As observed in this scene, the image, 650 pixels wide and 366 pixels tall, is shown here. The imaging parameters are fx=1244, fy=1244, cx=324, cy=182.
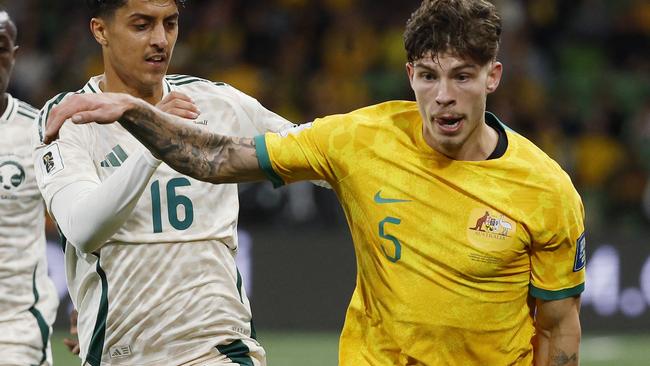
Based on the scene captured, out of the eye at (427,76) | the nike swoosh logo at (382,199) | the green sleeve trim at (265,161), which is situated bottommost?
the nike swoosh logo at (382,199)

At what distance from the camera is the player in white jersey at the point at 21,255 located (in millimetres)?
5738

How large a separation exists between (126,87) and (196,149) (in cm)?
101

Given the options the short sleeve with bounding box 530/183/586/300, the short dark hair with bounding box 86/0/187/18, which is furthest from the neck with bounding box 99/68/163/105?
the short sleeve with bounding box 530/183/586/300

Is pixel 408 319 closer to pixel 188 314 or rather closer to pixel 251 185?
pixel 188 314

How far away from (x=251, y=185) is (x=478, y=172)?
8099 millimetres

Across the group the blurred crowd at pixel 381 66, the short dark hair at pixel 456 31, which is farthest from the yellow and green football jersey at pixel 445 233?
the blurred crowd at pixel 381 66

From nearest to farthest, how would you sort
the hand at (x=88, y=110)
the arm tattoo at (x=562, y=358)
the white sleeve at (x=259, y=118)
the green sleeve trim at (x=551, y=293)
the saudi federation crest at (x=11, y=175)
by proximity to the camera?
the hand at (x=88, y=110) < the green sleeve trim at (x=551, y=293) < the arm tattoo at (x=562, y=358) < the white sleeve at (x=259, y=118) < the saudi federation crest at (x=11, y=175)

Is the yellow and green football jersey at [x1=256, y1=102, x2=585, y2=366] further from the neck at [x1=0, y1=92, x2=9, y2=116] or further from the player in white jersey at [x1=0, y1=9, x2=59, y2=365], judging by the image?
the neck at [x1=0, y1=92, x2=9, y2=116]

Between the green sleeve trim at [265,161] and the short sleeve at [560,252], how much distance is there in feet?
3.00

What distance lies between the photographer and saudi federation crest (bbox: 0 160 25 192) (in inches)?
228

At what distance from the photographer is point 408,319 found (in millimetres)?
4293

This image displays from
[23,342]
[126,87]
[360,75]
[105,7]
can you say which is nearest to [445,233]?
[126,87]

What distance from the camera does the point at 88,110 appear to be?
12.8ft

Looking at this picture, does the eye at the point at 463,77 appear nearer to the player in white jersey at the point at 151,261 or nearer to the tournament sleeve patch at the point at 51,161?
the player in white jersey at the point at 151,261
